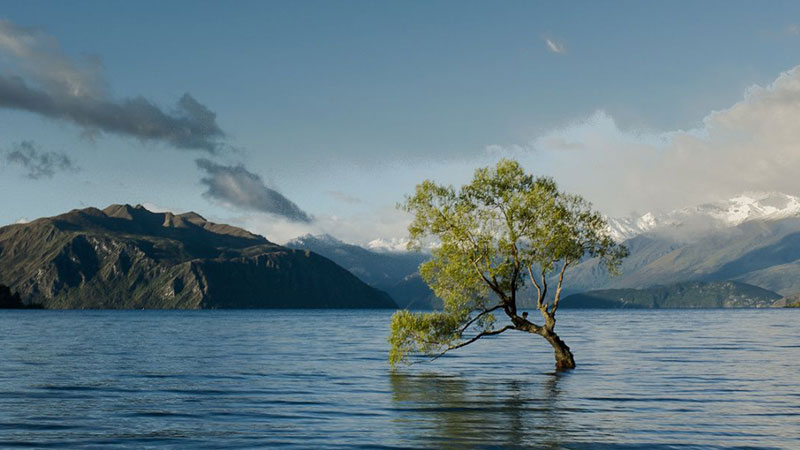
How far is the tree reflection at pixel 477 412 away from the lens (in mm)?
32156

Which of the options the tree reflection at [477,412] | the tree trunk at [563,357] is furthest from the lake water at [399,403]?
the tree trunk at [563,357]

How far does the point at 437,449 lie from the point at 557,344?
113 feet

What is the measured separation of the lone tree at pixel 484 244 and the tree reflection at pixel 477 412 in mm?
4422

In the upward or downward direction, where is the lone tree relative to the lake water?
upward

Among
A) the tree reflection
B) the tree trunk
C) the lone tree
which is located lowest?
the tree reflection

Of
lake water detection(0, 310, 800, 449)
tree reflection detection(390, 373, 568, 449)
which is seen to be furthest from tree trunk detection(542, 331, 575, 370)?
tree reflection detection(390, 373, 568, 449)

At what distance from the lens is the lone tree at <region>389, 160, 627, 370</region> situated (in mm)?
55594

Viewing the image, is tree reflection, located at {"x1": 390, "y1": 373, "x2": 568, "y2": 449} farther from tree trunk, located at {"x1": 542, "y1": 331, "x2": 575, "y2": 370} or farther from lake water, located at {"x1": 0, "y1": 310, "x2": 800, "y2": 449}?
tree trunk, located at {"x1": 542, "y1": 331, "x2": 575, "y2": 370}

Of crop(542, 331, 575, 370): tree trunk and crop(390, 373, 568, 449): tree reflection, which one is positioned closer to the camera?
crop(390, 373, 568, 449): tree reflection

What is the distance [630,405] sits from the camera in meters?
42.8

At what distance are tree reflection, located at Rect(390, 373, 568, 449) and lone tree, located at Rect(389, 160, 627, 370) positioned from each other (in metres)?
4.42

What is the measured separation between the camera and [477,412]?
40156mm

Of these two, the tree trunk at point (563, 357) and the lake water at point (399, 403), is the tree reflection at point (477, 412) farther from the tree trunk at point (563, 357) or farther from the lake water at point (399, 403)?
the tree trunk at point (563, 357)

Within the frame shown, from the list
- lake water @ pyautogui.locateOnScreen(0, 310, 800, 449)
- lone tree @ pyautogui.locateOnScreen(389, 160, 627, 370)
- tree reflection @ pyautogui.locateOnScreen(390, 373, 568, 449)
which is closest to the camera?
tree reflection @ pyautogui.locateOnScreen(390, 373, 568, 449)
